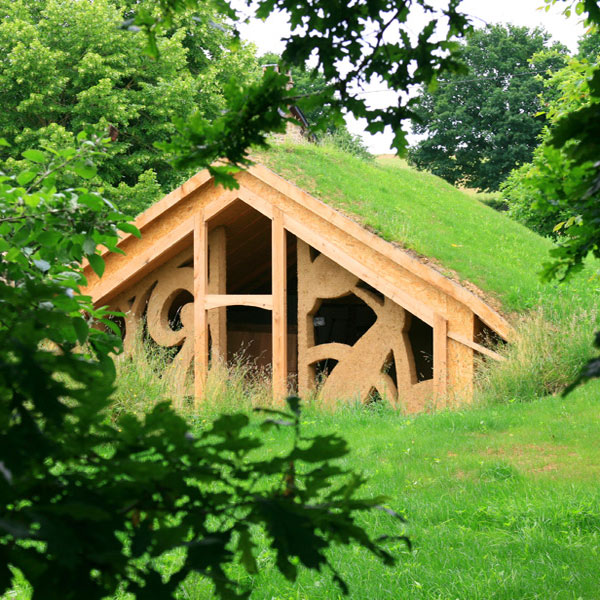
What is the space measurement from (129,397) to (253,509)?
7684mm

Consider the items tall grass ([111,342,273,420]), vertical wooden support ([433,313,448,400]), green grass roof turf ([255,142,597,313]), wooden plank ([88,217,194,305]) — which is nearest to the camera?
vertical wooden support ([433,313,448,400])

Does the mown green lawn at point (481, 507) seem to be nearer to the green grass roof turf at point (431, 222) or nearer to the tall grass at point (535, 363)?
the tall grass at point (535, 363)

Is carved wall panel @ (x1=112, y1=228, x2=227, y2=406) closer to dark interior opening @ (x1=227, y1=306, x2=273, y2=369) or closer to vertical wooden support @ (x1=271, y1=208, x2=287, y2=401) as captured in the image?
vertical wooden support @ (x1=271, y1=208, x2=287, y2=401)

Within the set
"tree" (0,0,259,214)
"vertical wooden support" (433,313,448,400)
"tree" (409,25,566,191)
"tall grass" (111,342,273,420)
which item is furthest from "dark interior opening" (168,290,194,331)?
"tree" (409,25,566,191)

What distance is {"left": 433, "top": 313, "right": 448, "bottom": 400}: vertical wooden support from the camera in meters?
8.76

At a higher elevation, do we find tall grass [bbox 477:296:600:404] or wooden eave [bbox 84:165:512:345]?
wooden eave [bbox 84:165:512:345]

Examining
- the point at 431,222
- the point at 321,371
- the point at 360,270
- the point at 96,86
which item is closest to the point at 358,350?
the point at 360,270

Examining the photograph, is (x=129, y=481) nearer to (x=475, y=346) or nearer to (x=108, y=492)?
(x=108, y=492)

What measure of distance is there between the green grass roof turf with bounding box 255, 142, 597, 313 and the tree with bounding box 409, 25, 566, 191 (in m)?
17.9

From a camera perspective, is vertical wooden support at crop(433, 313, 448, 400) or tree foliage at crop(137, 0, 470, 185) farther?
vertical wooden support at crop(433, 313, 448, 400)

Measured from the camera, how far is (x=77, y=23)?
67.7 feet

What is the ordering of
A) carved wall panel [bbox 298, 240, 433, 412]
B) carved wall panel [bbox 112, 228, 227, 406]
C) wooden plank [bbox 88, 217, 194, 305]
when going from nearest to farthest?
carved wall panel [bbox 298, 240, 433, 412] → wooden plank [bbox 88, 217, 194, 305] → carved wall panel [bbox 112, 228, 227, 406]

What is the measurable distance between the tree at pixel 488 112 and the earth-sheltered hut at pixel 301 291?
75.3 feet

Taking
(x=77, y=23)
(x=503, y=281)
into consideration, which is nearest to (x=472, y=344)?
(x=503, y=281)
